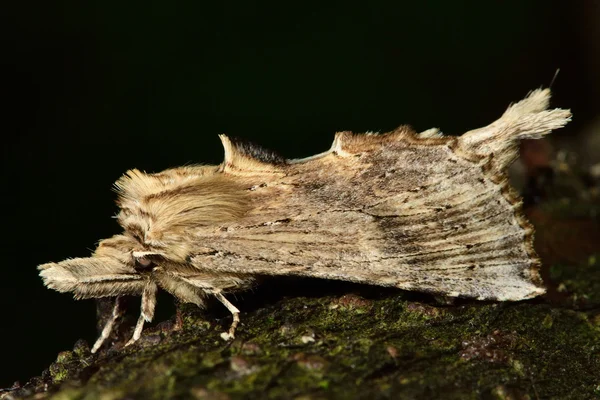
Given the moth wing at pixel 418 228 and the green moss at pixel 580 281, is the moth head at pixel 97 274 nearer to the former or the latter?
the moth wing at pixel 418 228

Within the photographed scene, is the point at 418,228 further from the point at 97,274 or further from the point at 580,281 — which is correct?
the point at 97,274

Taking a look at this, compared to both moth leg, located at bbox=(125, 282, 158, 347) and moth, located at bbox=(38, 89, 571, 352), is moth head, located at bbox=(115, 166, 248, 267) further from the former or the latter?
moth leg, located at bbox=(125, 282, 158, 347)

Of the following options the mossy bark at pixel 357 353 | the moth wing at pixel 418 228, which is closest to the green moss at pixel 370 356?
the mossy bark at pixel 357 353

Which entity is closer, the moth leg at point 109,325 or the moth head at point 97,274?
the moth leg at point 109,325

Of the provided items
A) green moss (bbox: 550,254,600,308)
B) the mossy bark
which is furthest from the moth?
green moss (bbox: 550,254,600,308)

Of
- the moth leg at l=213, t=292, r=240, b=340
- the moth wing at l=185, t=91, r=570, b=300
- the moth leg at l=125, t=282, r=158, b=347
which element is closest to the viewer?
the moth leg at l=213, t=292, r=240, b=340

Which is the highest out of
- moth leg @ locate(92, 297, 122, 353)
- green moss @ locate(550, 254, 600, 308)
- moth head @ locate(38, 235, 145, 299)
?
moth head @ locate(38, 235, 145, 299)

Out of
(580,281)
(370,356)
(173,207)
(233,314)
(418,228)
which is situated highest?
(173,207)

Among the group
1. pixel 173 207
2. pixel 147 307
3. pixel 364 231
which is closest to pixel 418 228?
pixel 364 231
